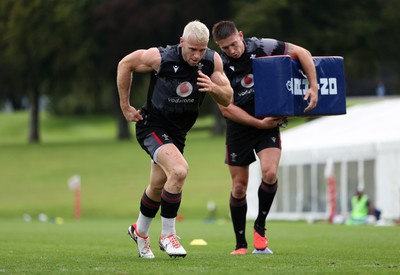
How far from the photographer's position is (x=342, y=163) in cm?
2941

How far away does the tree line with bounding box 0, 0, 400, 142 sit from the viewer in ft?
188

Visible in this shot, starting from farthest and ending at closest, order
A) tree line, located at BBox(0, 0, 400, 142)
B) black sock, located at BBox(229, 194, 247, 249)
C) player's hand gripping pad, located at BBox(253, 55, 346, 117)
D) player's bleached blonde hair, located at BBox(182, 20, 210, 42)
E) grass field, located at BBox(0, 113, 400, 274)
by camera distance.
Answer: tree line, located at BBox(0, 0, 400, 142) → black sock, located at BBox(229, 194, 247, 249) → player's hand gripping pad, located at BBox(253, 55, 346, 117) → player's bleached blonde hair, located at BBox(182, 20, 210, 42) → grass field, located at BBox(0, 113, 400, 274)

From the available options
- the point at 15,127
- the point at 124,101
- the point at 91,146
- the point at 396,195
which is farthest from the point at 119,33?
the point at 124,101

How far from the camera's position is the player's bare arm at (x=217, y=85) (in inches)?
370

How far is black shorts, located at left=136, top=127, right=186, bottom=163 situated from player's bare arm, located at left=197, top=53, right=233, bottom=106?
1.86ft

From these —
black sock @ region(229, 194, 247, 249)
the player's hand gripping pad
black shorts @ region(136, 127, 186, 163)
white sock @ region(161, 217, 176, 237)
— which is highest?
the player's hand gripping pad

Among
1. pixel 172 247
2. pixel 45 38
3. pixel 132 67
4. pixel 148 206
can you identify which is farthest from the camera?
pixel 45 38

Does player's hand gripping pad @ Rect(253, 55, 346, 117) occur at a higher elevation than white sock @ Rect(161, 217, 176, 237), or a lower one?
higher

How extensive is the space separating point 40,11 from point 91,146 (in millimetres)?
8266

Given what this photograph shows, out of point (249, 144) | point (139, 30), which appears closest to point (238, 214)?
point (249, 144)

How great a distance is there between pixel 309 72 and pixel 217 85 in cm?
160

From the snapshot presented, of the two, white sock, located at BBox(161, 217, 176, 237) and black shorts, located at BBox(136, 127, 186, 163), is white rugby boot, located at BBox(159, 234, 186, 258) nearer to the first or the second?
white sock, located at BBox(161, 217, 176, 237)

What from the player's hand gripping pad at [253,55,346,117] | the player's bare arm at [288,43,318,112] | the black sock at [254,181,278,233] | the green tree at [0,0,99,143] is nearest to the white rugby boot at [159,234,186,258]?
the black sock at [254,181,278,233]

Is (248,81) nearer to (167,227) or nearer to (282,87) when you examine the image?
(282,87)
